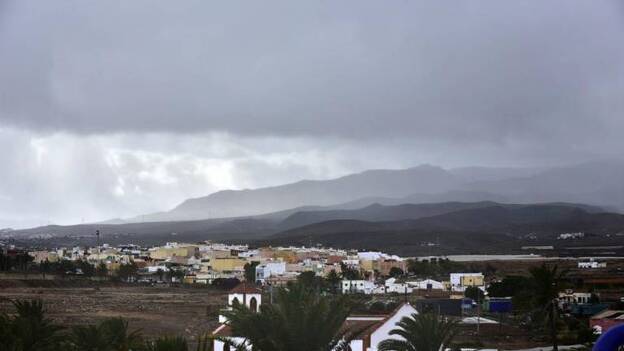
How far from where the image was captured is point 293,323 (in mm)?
11414

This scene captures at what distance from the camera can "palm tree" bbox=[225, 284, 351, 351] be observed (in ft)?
37.3

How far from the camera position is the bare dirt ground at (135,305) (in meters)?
39.3

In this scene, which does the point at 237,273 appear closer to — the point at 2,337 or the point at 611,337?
the point at 2,337

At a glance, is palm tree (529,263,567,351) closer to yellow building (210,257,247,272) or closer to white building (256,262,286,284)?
white building (256,262,286,284)

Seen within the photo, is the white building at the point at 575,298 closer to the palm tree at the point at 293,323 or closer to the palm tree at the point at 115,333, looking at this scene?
the palm tree at the point at 115,333

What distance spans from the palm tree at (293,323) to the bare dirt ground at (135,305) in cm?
2314

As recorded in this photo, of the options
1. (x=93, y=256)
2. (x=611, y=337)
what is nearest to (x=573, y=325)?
(x=611, y=337)

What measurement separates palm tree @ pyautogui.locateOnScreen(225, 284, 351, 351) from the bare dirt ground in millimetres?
23139

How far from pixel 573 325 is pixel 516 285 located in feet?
41.4

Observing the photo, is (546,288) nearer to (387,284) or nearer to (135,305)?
(135,305)

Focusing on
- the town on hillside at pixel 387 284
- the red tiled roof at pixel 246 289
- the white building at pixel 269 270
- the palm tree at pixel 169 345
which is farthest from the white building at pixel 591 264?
the palm tree at pixel 169 345

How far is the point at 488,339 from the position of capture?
32.6 metres

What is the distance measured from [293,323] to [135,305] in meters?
42.3

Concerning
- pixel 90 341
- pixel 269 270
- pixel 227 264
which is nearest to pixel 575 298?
pixel 90 341
